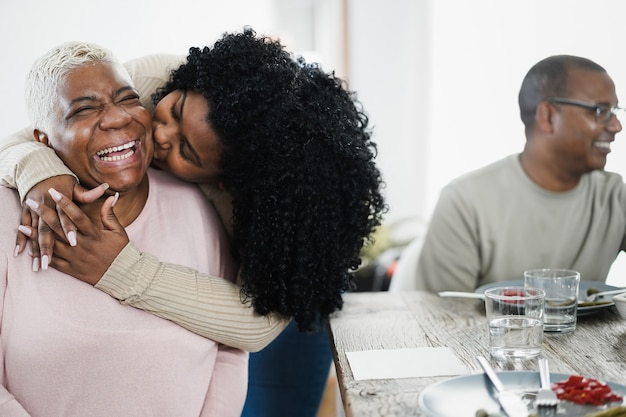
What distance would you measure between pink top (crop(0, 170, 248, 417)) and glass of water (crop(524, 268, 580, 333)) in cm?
70

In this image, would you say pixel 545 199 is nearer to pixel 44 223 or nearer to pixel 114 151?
pixel 114 151

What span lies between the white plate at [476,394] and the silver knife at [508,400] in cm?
1

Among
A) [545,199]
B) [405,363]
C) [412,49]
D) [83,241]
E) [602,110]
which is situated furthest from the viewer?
[412,49]

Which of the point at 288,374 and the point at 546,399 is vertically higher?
the point at 546,399

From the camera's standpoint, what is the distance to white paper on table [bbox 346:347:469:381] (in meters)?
1.32

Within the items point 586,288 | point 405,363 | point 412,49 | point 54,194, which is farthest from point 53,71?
point 412,49

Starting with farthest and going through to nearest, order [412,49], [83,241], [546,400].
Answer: [412,49], [83,241], [546,400]

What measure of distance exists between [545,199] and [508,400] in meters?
0.84

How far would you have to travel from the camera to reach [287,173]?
1532 millimetres

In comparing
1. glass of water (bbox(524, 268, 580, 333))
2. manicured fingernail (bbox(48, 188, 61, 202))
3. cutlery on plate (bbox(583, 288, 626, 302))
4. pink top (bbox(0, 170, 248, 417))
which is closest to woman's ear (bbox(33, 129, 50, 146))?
pink top (bbox(0, 170, 248, 417))

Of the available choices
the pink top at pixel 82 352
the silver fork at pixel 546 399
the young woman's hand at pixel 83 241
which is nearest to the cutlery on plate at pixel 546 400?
the silver fork at pixel 546 399

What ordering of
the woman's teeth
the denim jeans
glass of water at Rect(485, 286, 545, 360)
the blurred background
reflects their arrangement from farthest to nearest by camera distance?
the denim jeans, the blurred background, the woman's teeth, glass of water at Rect(485, 286, 545, 360)

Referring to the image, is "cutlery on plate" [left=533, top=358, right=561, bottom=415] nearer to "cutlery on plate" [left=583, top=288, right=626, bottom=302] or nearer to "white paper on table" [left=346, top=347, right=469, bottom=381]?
"white paper on table" [left=346, top=347, right=469, bottom=381]

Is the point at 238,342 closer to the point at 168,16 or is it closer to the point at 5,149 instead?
the point at 5,149
